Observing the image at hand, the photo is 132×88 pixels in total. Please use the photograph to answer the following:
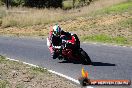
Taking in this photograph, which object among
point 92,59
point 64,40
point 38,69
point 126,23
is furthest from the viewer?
point 126,23

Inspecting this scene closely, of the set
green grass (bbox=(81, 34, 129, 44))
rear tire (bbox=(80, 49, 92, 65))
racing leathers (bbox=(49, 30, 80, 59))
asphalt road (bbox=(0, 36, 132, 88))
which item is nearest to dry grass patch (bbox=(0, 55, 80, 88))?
asphalt road (bbox=(0, 36, 132, 88))

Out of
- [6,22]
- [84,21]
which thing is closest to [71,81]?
[84,21]

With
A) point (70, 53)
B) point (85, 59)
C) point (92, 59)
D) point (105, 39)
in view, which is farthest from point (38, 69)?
point (105, 39)

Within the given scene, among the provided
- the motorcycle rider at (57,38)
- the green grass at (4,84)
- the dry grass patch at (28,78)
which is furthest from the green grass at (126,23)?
the green grass at (4,84)

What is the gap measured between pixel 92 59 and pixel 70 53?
55.0 inches

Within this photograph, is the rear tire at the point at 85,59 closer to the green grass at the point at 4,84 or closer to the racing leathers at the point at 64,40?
the racing leathers at the point at 64,40

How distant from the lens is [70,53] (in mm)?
16594

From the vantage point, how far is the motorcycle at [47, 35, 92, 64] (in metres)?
16.0

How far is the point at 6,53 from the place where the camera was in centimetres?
1980

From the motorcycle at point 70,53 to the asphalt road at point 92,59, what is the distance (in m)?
0.26

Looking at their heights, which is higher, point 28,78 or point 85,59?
point 28,78

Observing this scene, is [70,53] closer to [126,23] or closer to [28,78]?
[28,78]

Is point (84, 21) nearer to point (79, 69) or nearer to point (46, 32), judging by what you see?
point (46, 32)

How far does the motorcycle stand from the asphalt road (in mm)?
261
